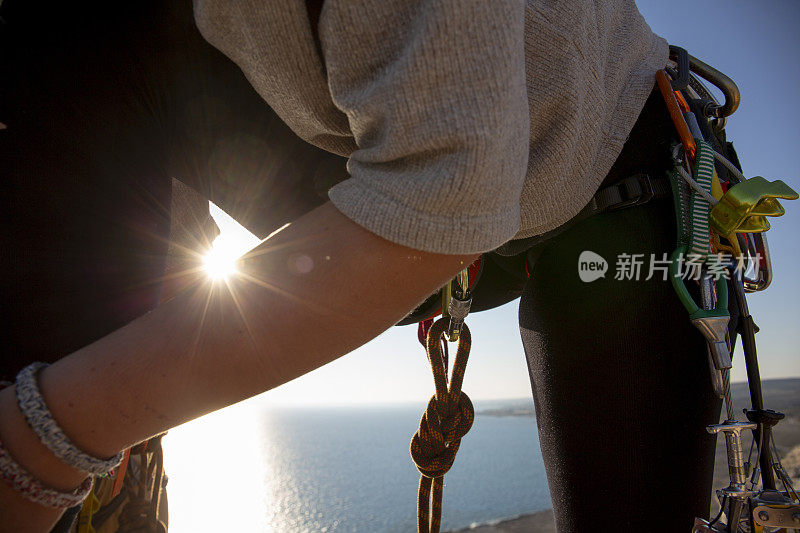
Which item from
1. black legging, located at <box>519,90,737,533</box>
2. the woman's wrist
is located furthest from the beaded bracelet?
black legging, located at <box>519,90,737,533</box>

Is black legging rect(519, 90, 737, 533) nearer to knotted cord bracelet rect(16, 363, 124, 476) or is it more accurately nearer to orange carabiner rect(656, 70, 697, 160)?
orange carabiner rect(656, 70, 697, 160)

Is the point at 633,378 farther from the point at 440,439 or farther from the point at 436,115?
the point at 436,115

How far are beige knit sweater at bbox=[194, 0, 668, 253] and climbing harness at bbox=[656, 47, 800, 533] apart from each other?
0.30 metres

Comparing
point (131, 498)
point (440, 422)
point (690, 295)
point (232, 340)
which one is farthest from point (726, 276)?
point (131, 498)

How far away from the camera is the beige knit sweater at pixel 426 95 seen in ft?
1.11

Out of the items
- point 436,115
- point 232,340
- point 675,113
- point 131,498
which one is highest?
point 675,113

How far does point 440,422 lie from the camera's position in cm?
78

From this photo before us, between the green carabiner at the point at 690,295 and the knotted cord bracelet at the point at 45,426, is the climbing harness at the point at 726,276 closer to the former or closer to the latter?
the green carabiner at the point at 690,295

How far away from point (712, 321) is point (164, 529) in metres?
0.93

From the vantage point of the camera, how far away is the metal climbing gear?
0.78 m

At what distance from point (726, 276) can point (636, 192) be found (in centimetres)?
17

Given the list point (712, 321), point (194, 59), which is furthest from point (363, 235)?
point (712, 321)

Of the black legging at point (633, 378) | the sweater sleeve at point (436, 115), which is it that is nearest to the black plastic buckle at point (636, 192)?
the black legging at point (633, 378)

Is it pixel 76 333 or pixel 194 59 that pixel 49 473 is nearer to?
pixel 76 333
